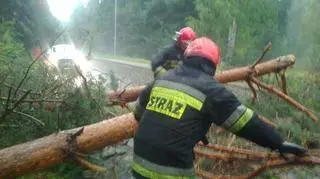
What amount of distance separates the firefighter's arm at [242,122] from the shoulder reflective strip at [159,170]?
1.54 feet

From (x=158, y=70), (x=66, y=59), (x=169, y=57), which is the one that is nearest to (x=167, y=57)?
(x=169, y=57)

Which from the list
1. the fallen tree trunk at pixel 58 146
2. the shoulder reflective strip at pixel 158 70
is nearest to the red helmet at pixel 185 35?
the shoulder reflective strip at pixel 158 70

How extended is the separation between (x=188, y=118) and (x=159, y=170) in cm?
46

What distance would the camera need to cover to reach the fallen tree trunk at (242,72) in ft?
22.3

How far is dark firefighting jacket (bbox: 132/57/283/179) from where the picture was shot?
2.89 metres

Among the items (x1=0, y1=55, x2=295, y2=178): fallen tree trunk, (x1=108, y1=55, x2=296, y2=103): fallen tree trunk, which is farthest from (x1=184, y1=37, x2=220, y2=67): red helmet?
(x1=108, y1=55, x2=296, y2=103): fallen tree trunk

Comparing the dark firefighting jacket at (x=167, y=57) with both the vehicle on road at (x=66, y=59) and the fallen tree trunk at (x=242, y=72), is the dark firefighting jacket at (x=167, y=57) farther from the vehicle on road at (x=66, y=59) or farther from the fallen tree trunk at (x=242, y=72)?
the vehicle on road at (x=66, y=59)

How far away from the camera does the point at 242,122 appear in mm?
2889

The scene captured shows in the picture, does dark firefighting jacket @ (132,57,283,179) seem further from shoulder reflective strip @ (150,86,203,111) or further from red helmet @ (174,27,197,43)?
red helmet @ (174,27,197,43)

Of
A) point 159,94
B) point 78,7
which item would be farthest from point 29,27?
point 78,7

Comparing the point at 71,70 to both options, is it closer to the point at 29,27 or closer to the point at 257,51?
the point at 29,27

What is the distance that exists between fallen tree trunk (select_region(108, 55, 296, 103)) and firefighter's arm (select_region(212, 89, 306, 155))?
158 inches

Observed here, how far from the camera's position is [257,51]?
33.7 metres

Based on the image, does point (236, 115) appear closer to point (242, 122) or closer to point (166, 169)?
point (242, 122)
